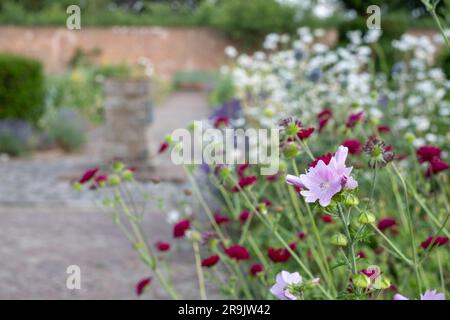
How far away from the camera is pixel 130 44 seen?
98.2 feet

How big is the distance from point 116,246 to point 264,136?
4.40ft

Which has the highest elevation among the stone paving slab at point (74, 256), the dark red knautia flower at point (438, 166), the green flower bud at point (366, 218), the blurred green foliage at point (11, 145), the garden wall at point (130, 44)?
the garden wall at point (130, 44)

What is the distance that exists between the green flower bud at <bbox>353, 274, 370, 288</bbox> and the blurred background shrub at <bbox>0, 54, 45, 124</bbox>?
32.1 ft

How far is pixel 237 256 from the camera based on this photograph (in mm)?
2406

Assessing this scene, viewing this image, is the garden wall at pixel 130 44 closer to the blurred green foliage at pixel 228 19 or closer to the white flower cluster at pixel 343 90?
the blurred green foliage at pixel 228 19

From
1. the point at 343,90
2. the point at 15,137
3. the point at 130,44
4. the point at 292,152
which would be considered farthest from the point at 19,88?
the point at 130,44

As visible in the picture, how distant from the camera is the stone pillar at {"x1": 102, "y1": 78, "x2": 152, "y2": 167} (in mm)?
8367

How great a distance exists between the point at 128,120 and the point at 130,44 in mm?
22095

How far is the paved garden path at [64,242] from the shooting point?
405cm

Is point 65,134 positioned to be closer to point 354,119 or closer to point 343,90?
point 343,90

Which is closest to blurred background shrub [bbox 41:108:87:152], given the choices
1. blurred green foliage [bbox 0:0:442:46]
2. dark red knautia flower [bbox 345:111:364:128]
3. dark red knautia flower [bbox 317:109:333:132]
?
dark red knautia flower [bbox 317:109:333:132]

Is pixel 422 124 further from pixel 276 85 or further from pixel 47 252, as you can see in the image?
pixel 47 252

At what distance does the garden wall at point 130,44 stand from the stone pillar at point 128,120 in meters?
21.1

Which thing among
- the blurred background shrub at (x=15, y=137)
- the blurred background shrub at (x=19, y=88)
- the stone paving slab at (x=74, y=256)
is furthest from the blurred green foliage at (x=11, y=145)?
the stone paving slab at (x=74, y=256)
